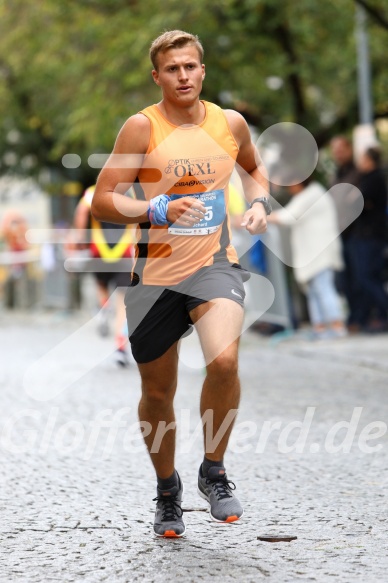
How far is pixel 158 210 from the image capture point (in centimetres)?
514

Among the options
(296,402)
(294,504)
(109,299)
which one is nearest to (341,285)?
(109,299)

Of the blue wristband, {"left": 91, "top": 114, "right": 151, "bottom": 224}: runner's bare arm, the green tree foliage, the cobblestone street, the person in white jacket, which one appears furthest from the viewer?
the green tree foliage

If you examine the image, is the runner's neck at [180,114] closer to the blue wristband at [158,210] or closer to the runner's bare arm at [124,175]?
the runner's bare arm at [124,175]

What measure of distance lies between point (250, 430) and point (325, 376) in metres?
3.34

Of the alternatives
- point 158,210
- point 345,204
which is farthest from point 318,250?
point 158,210

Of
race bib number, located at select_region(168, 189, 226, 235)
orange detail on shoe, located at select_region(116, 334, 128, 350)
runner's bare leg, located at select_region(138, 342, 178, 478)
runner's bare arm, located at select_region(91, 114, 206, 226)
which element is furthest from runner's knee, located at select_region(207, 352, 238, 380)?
orange detail on shoe, located at select_region(116, 334, 128, 350)

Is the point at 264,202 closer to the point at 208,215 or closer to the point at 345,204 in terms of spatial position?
the point at 208,215

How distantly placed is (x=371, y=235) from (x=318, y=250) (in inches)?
23.6

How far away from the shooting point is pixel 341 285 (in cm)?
1595

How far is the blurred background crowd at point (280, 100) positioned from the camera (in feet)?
49.5

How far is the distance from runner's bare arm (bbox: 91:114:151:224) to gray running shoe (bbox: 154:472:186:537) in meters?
1.09

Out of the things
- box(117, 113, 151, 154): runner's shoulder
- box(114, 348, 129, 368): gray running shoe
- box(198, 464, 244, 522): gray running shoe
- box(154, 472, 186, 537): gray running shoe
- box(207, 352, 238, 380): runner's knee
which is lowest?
box(114, 348, 129, 368): gray running shoe

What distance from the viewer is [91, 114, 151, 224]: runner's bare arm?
5.24 meters

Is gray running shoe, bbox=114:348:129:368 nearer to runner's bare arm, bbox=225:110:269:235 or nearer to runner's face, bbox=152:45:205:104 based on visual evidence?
runner's bare arm, bbox=225:110:269:235
